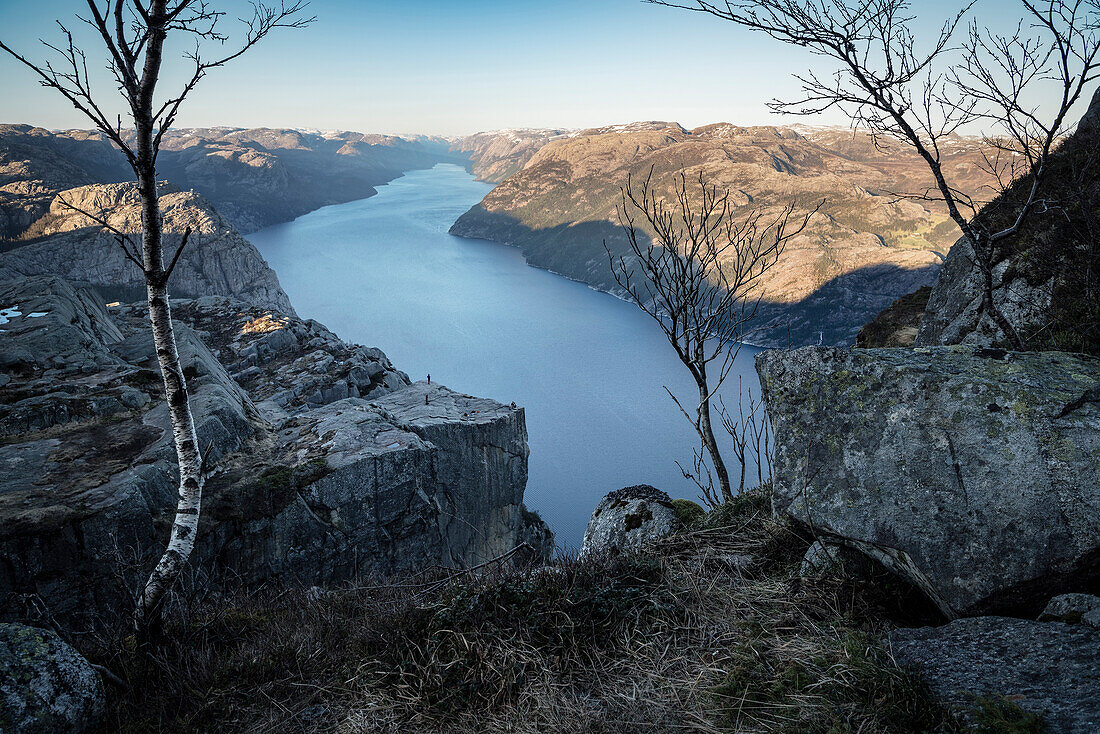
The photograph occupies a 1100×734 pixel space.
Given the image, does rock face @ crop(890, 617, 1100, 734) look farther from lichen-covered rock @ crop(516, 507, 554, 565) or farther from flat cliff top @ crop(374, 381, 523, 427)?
lichen-covered rock @ crop(516, 507, 554, 565)

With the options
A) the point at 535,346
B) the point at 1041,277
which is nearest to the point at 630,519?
the point at 1041,277

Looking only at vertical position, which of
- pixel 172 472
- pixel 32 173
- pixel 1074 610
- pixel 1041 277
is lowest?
pixel 172 472

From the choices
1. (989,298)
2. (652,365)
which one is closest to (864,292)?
A: (652,365)

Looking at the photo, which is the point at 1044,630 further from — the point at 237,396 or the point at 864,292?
the point at 864,292

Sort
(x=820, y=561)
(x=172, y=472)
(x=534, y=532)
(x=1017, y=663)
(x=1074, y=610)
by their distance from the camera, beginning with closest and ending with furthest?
(x=1017, y=663) → (x=1074, y=610) → (x=820, y=561) → (x=172, y=472) → (x=534, y=532)

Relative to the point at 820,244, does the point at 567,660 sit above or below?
below

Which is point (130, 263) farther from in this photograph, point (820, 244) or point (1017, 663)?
point (820, 244)
